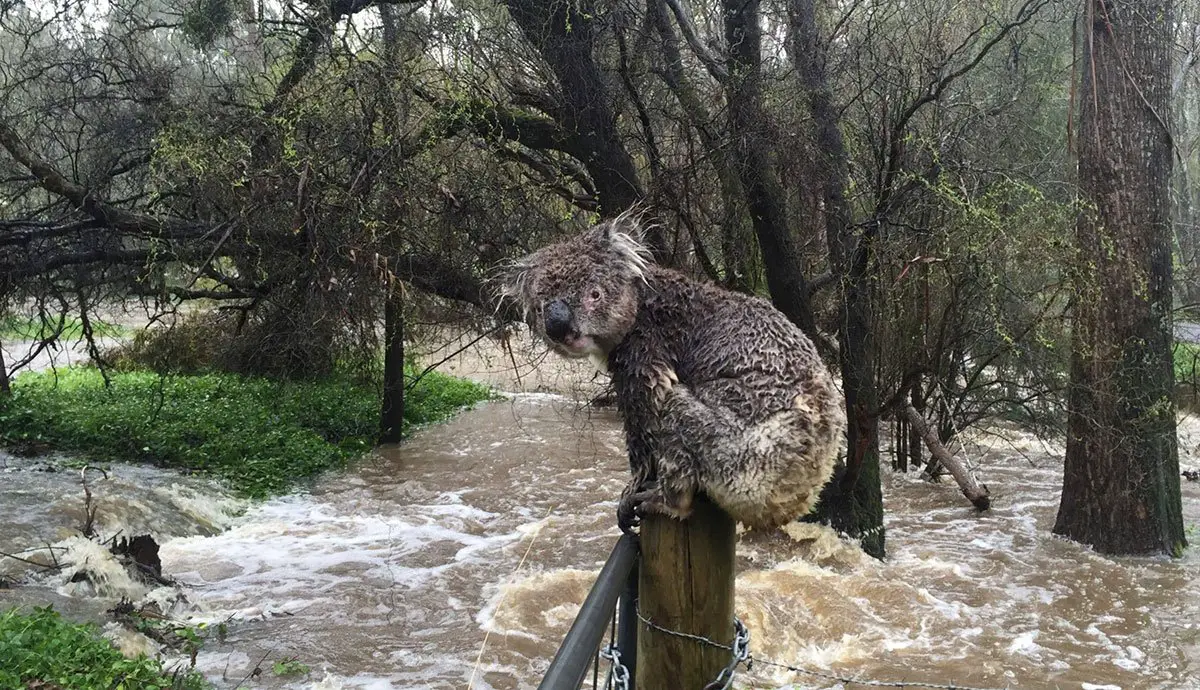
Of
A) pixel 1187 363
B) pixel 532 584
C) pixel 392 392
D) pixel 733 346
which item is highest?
pixel 733 346

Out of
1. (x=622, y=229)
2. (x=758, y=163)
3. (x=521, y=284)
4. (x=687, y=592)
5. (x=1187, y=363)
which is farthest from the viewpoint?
(x=1187, y=363)

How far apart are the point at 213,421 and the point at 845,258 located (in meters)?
9.64

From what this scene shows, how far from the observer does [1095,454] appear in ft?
27.4

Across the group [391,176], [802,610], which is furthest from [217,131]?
[802,610]

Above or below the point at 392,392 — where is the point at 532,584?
below

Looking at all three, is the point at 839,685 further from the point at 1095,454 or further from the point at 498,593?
the point at 1095,454

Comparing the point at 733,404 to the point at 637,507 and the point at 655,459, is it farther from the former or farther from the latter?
the point at 637,507

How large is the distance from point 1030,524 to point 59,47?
1115 cm

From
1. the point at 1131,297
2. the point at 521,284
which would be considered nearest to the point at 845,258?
the point at 1131,297

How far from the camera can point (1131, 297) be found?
810cm

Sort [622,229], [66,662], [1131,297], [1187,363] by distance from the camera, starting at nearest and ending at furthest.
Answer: [622,229], [66,662], [1131,297], [1187,363]

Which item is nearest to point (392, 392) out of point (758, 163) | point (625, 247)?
point (758, 163)

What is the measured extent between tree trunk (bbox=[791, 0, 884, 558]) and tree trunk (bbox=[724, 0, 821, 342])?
1.11 feet

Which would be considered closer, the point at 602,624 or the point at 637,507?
the point at 602,624
